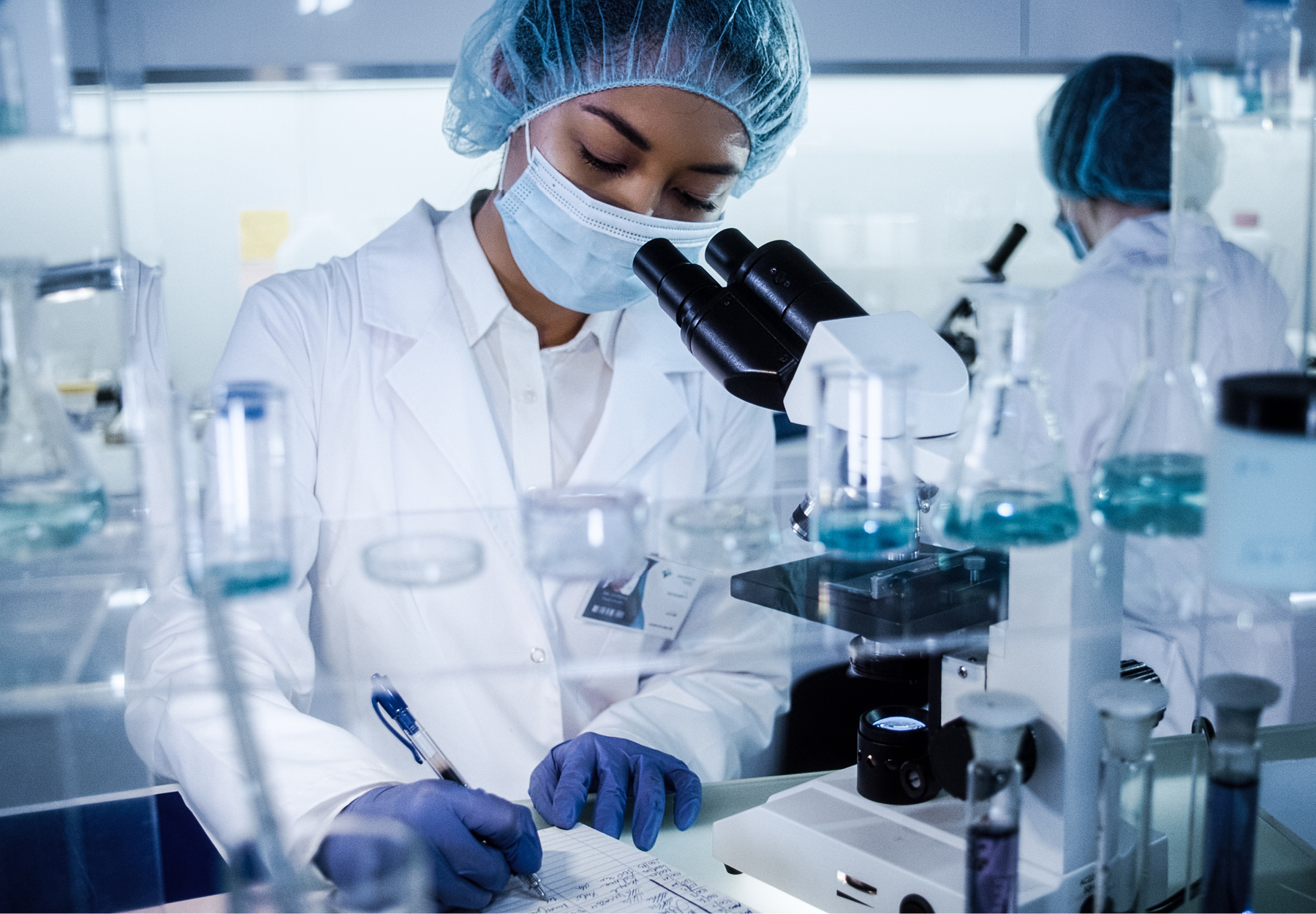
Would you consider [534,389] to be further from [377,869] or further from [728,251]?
[377,869]

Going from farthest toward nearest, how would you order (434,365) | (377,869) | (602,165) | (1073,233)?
(1073,233)
(434,365)
(602,165)
(377,869)

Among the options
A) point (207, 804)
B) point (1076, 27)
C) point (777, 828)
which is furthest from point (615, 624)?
point (1076, 27)

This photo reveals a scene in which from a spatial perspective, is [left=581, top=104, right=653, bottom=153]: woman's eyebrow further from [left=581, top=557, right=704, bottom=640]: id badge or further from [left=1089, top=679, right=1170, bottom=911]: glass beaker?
[left=1089, top=679, right=1170, bottom=911]: glass beaker

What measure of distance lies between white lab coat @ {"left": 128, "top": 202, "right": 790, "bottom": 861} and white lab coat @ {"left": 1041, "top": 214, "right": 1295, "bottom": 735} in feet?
1.65

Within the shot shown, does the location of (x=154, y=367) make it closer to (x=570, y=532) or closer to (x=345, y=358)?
(x=345, y=358)

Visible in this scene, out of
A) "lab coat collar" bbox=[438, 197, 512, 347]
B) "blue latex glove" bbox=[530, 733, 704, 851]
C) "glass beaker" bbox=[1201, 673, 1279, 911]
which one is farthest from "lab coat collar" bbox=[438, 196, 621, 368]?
"glass beaker" bbox=[1201, 673, 1279, 911]

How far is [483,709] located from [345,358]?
1.94 ft

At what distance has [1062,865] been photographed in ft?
3.28

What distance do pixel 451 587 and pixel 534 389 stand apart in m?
0.39

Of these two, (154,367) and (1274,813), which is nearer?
(1274,813)

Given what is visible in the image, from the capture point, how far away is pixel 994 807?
33.8 inches

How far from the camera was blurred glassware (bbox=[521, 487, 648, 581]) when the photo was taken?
3.83ft

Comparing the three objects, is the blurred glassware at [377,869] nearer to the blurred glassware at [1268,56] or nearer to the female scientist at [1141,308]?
the female scientist at [1141,308]

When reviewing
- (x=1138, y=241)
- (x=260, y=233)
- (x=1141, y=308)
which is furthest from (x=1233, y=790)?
(x=260, y=233)
